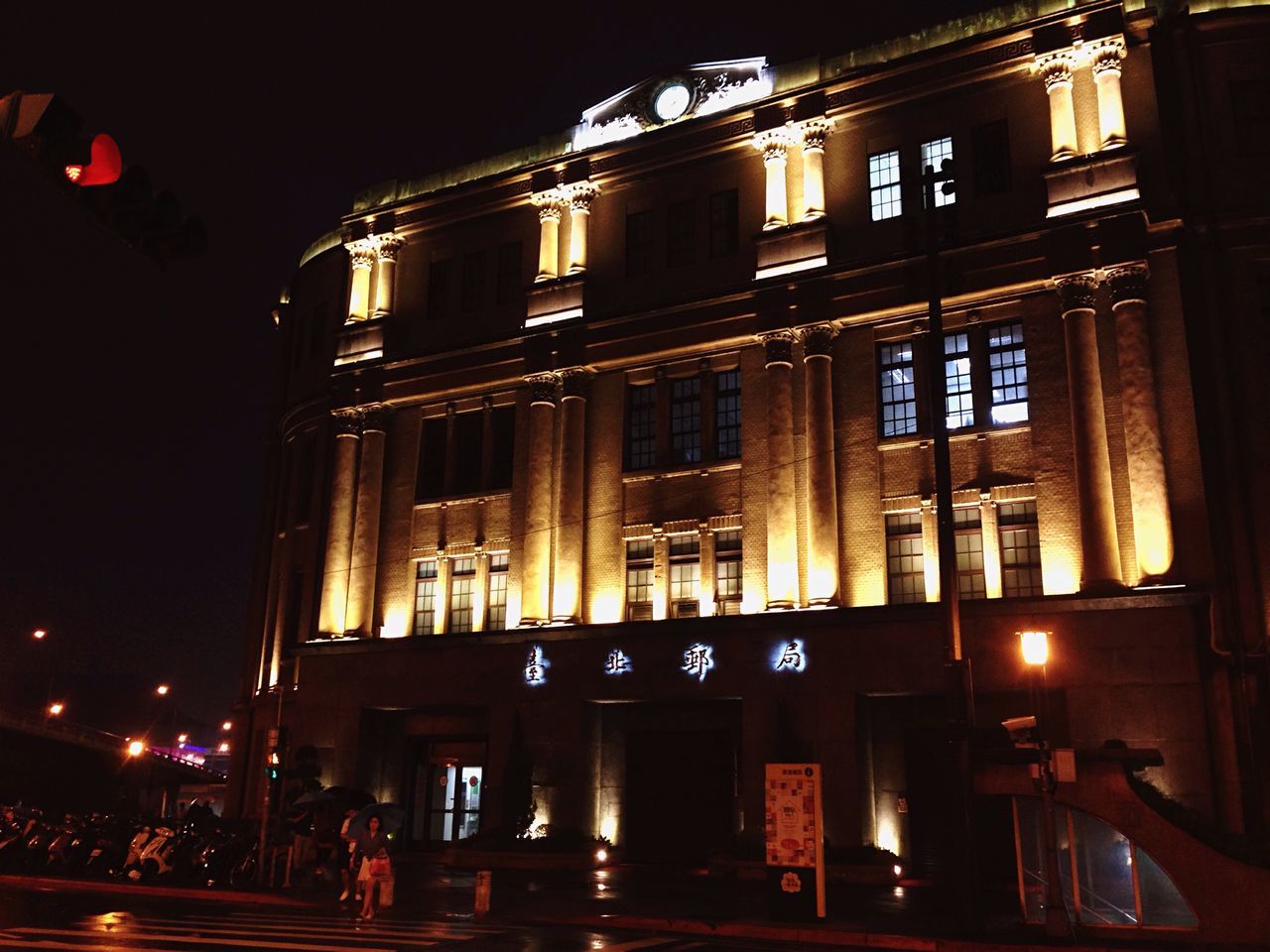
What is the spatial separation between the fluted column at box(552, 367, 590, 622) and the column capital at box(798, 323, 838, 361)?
6.84 meters

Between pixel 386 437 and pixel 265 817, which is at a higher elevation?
pixel 386 437

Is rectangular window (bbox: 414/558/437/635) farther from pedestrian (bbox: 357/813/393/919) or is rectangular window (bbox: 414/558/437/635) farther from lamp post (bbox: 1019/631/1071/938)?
lamp post (bbox: 1019/631/1071/938)

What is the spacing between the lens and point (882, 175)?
31.7m

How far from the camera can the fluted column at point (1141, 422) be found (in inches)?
1007

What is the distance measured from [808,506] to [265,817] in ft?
48.2

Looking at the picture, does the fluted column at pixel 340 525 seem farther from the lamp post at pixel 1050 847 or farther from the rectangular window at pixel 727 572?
the lamp post at pixel 1050 847

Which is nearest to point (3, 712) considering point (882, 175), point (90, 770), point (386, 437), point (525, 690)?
point (90, 770)

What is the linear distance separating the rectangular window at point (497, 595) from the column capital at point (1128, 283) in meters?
18.0

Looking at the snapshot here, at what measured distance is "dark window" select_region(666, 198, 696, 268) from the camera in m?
34.2

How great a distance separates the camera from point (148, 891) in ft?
77.2

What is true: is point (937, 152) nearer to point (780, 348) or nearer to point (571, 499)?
point (780, 348)

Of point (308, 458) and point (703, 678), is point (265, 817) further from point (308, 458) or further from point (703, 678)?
point (308, 458)

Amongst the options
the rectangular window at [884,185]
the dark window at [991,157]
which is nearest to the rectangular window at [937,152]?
the dark window at [991,157]

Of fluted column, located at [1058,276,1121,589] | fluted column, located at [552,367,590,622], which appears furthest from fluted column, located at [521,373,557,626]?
fluted column, located at [1058,276,1121,589]
